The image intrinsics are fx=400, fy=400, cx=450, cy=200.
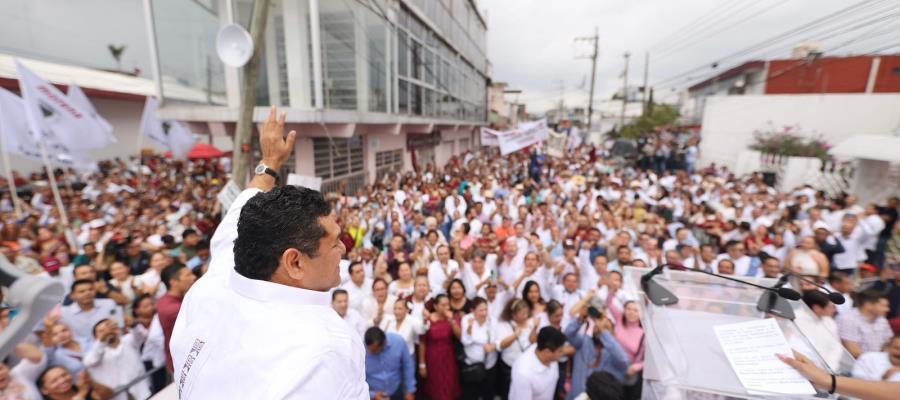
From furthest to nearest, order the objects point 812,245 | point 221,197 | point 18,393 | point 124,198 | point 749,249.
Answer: point 124,198
point 749,249
point 812,245
point 221,197
point 18,393

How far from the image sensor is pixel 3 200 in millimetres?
9352

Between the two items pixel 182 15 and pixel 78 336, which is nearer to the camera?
pixel 78 336

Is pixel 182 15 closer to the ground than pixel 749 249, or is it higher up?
higher up

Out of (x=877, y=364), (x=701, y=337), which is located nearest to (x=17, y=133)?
(x=701, y=337)

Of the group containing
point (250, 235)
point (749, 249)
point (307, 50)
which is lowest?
point (749, 249)

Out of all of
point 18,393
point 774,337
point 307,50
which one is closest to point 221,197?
point 18,393

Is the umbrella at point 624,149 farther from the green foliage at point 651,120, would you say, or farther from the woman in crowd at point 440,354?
the woman in crowd at point 440,354

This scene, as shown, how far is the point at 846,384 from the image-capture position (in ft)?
4.17

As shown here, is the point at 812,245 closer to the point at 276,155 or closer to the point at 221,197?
the point at 276,155

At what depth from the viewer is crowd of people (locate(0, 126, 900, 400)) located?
10.7 ft

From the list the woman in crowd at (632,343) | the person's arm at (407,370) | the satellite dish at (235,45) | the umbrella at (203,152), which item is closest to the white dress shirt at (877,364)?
the woman in crowd at (632,343)

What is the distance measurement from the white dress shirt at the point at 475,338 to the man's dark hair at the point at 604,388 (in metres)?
1.33

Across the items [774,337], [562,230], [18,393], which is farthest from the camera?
[562,230]

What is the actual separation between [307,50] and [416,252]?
524 centimetres
